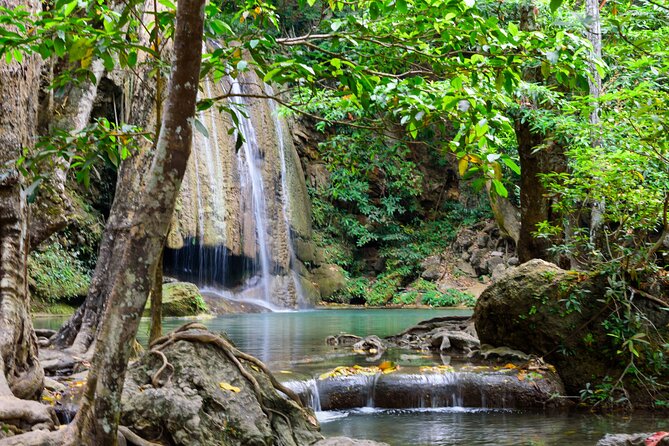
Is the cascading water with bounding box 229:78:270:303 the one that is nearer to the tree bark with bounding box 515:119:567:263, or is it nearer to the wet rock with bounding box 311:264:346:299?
the wet rock with bounding box 311:264:346:299

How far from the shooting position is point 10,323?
4.52 metres

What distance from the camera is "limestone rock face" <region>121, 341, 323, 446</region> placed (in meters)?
4.23

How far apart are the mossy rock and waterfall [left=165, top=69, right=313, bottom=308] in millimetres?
2524

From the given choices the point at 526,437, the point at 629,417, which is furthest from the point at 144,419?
the point at 629,417

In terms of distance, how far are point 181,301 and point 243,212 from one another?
5981 millimetres

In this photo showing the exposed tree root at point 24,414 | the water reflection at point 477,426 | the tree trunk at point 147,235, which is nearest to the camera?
the tree trunk at point 147,235

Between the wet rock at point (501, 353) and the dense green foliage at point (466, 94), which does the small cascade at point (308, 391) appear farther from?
the wet rock at point (501, 353)

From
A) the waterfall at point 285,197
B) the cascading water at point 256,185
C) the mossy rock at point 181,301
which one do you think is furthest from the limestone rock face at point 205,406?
the waterfall at point 285,197

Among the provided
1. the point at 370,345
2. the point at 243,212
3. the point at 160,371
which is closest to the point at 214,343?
the point at 160,371

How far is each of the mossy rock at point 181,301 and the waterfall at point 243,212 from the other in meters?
2.52

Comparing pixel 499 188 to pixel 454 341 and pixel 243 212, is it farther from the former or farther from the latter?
pixel 243 212

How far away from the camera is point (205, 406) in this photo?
4.55 m

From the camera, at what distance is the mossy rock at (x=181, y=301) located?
15555 millimetres

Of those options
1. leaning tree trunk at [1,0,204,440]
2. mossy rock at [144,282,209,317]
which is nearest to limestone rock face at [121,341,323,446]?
leaning tree trunk at [1,0,204,440]
